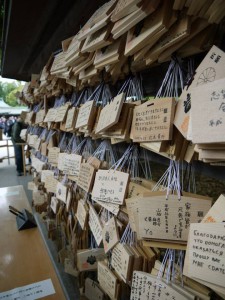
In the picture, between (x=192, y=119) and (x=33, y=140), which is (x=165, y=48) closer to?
(x=192, y=119)

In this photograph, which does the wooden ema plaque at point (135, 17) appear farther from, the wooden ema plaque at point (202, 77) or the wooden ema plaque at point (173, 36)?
the wooden ema plaque at point (202, 77)

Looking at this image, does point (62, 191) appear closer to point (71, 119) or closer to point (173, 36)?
point (71, 119)

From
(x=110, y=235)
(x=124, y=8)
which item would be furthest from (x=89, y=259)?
(x=124, y=8)

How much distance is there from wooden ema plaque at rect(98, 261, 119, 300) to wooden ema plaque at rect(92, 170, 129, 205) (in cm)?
30

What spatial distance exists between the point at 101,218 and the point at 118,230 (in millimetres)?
239

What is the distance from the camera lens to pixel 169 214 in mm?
660

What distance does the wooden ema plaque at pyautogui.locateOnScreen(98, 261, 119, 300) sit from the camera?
960mm

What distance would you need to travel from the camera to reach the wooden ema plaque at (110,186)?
90cm

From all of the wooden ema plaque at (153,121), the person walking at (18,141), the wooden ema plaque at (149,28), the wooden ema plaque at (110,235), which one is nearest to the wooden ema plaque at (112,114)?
the wooden ema plaque at (153,121)

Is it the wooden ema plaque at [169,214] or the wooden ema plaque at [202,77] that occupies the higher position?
the wooden ema plaque at [202,77]

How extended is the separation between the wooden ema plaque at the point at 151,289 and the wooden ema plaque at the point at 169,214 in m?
0.13

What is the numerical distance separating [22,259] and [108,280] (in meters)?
0.56

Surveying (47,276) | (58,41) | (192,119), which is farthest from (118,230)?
(58,41)

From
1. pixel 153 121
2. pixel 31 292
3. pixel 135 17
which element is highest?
pixel 135 17
